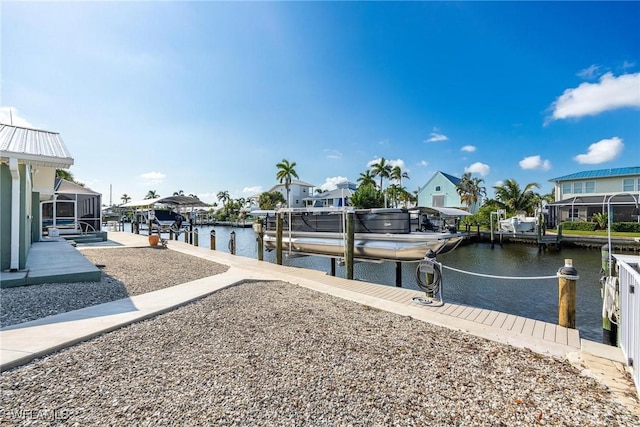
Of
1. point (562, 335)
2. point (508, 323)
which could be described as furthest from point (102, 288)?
point (562, 335)

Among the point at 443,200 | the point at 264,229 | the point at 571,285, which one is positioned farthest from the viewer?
the point at 443,200

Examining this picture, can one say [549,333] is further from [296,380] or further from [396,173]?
[396,173]

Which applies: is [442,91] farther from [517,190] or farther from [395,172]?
[395,172]

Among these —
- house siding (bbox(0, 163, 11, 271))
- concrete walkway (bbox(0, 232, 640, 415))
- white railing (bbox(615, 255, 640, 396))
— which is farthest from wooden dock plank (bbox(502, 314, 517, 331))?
house siding (bbox(0, 163, 11, 271))

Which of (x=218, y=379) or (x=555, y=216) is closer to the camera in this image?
(x=218, y=379)

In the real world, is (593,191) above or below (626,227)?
above

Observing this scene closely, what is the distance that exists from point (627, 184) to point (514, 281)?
2325 centimetres

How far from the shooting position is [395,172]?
153 feet

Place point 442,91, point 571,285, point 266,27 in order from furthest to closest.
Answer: point 442,91 < point 266,27 < point 571,285

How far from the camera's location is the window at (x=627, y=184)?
24.2 m

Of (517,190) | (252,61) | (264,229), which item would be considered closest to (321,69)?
(252,61)

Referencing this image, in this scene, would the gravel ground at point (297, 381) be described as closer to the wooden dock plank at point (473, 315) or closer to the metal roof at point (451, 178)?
the wooden dock plank at point (473, 315)

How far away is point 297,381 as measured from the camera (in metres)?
2.61

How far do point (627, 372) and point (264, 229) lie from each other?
11.6 meters
